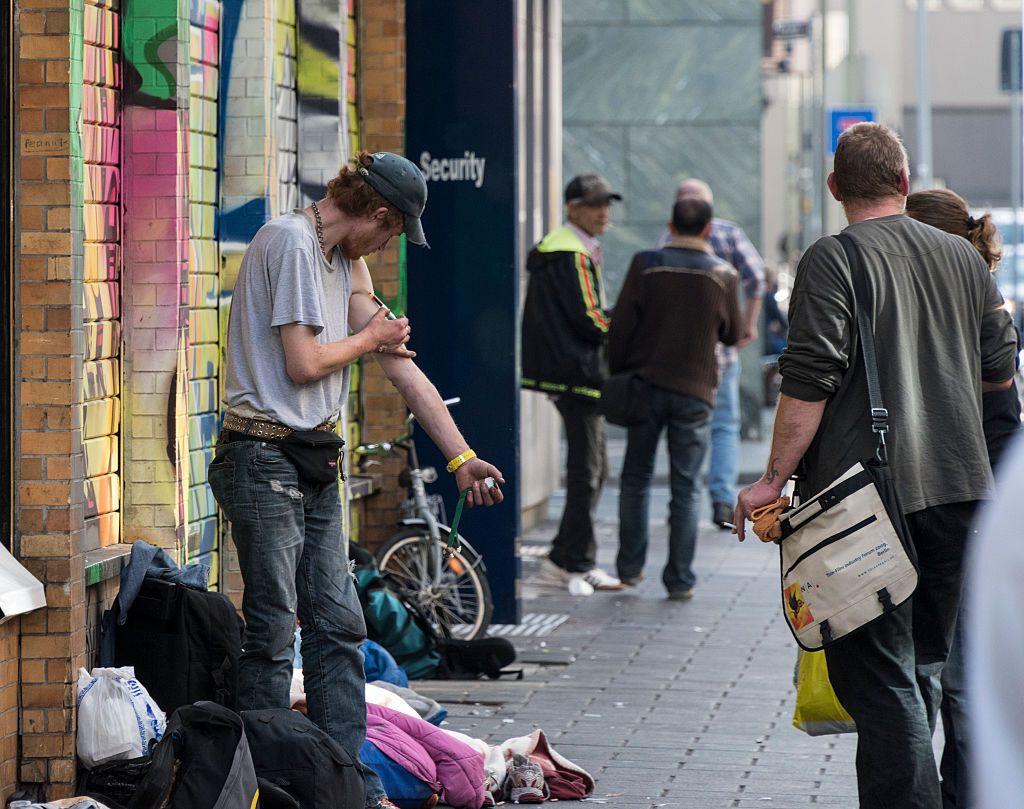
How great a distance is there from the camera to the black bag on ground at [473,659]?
8.01 m

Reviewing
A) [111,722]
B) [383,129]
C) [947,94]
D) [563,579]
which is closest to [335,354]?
[111,722]

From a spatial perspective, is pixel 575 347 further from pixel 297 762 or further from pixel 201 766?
pixel 201 766

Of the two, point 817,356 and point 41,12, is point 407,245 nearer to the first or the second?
point 41,12

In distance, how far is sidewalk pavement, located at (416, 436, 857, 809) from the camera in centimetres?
628

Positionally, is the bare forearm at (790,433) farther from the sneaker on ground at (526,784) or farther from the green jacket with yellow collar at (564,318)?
the green jacket with yellow collar at (564,318)

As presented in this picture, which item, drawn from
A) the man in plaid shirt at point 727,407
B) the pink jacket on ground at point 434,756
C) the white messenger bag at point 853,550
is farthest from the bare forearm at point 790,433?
the man in plaid shirt at point 727,407

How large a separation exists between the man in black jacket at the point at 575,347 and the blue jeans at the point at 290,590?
4800 mm

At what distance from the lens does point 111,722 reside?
5.37 metres

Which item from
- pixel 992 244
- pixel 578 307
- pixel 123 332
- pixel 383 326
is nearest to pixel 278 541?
pixel 383 326

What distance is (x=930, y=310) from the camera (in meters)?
4.77

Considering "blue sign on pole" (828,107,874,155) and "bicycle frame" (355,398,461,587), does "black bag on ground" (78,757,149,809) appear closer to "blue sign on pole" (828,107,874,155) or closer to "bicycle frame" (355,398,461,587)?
"bicycle frame" (355,398,461,587)

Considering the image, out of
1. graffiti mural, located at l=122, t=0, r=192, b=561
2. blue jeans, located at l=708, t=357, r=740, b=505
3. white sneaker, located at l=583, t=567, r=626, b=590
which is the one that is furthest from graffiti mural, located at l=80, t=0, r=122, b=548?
blue jeans, located at l=708, t=357, r=740, b=505

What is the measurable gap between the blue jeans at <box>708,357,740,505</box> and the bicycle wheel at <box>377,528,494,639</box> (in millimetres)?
4447

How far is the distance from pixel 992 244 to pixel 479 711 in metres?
2.85
